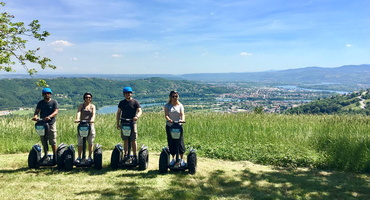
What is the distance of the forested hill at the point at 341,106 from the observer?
52.9 meters

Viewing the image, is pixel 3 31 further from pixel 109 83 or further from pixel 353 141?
pixel 109 83

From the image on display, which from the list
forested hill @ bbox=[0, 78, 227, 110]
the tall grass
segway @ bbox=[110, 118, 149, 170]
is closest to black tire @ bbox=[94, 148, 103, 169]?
segway @ bbox=[110, 118, 149, 170]

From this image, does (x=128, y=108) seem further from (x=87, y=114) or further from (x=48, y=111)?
(x=48, y=111)

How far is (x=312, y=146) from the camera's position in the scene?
8.64 metres

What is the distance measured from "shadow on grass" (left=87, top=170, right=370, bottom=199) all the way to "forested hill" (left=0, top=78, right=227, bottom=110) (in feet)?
Answer: 292

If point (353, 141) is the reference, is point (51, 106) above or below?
above

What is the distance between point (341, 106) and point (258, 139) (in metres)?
62.6

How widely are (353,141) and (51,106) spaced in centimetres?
871

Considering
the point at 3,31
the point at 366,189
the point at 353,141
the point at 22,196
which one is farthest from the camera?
the point at 353,141

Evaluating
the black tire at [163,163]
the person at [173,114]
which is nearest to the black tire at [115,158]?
the black tire at [163,163]

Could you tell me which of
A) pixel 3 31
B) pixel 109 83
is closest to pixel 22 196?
pixel 3 31

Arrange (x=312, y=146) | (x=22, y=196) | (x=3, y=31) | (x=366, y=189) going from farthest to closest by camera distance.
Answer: (x=312, y=146) < (x=3, y=31) < (x=366, y=189) < (x=22, y=196)

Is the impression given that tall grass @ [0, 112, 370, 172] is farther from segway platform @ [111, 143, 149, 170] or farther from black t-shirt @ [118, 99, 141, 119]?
black t-shirt @ [118, 99, 141, 119]

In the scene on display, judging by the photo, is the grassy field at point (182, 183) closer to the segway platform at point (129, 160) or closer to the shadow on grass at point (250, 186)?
the shadow on grass at point (250, 186)
